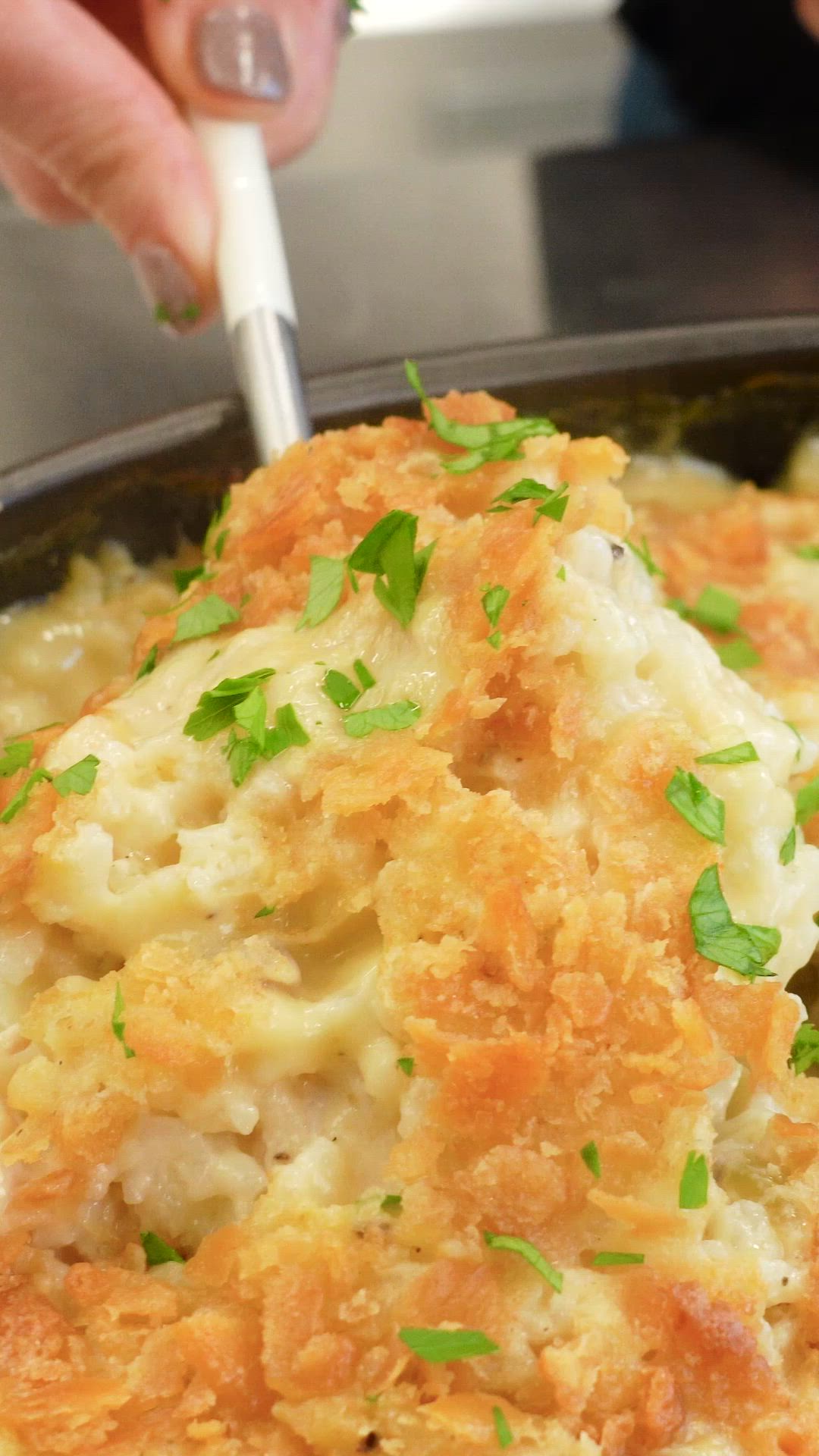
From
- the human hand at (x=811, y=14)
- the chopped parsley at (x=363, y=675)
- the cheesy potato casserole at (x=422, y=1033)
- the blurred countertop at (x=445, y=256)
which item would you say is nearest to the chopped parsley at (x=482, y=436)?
the cheesy potato casserole at (x=422, y=1033)

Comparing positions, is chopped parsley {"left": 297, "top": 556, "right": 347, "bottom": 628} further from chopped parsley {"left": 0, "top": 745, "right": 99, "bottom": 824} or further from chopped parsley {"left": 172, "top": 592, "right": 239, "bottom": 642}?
chopped parsley {"left": 0, "top": 745, "right": 99, "bottom": 824}

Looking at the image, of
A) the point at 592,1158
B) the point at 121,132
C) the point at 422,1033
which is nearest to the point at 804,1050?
the point at 592,1158

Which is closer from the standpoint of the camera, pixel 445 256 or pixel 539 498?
pixel 539 498

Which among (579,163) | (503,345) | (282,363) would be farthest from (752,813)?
(579,163)

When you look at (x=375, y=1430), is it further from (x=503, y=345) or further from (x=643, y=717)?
(x=503, y=345)

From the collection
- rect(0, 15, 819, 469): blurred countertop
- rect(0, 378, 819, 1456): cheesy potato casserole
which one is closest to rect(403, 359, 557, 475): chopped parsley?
rect(0, 378, 819, 1456): cheesy potato casserole

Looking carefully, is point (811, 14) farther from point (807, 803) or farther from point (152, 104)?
point (807, 803)
